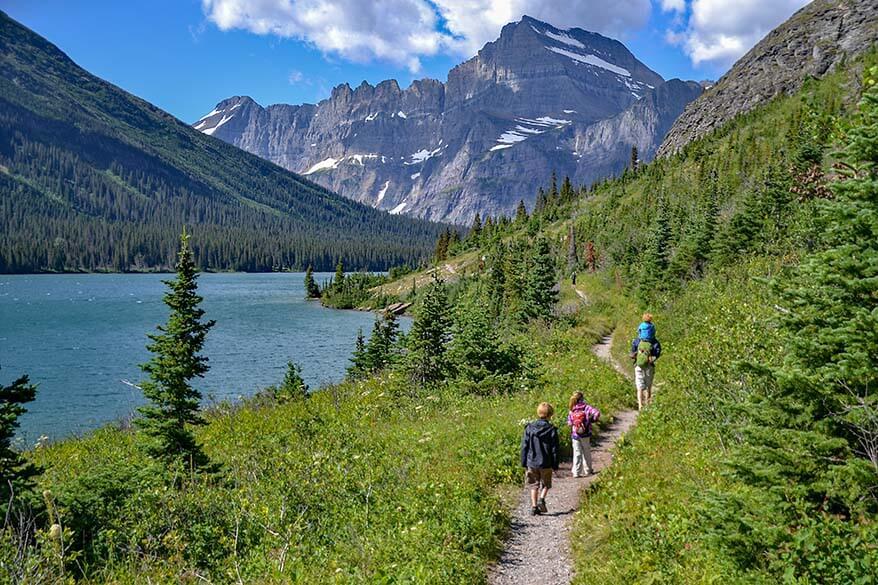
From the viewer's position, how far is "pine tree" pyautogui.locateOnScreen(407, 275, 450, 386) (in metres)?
25.7

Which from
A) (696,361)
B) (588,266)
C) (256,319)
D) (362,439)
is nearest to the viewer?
(696,361)

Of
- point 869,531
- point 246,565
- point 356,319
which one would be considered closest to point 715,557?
point 869,531

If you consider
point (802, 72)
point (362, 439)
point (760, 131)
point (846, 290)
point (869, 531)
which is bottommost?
point (362, 439)

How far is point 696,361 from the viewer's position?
575 inches

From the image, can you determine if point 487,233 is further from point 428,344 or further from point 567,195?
point 428,344

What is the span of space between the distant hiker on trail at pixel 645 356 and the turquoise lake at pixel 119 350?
15.7m

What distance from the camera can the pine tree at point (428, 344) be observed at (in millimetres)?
25719

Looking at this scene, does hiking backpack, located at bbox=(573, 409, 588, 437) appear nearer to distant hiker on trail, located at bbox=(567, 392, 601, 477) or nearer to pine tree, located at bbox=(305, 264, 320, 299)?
distant hiker on trail, located at bbox=(567, 392, 601, 477)

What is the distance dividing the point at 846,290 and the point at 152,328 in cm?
7605

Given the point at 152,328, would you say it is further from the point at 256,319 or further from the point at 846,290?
the point at 846,290

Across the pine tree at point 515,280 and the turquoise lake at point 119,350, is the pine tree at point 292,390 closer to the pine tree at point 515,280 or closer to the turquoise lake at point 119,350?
the turquoise lake at point 119,350

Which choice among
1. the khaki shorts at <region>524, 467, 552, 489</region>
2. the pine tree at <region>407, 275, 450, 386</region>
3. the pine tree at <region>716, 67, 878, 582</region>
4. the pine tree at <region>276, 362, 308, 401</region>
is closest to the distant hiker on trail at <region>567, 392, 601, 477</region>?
the khaki shorts at <region>524, 467, 552, 489</region>

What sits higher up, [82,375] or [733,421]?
[733,421]

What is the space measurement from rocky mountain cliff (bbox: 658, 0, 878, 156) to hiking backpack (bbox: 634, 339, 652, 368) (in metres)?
118
